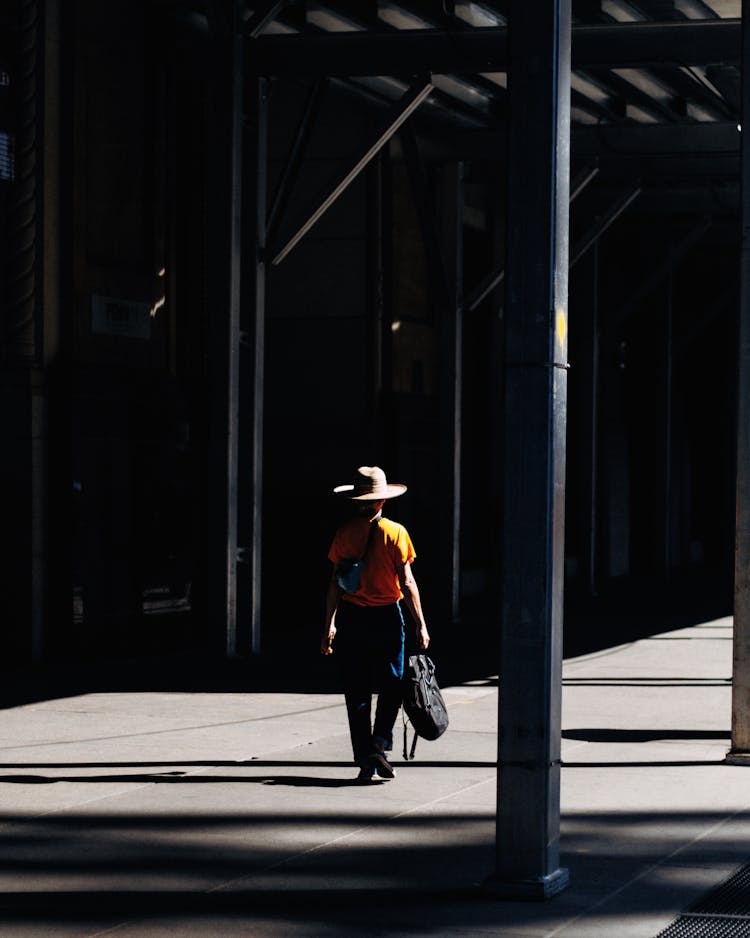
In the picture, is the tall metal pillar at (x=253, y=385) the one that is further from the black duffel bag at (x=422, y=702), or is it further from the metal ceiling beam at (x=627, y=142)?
the black duffel bag at (x=422, y=702)

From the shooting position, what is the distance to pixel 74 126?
17047 millimetres

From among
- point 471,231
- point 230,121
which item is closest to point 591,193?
point 471,231

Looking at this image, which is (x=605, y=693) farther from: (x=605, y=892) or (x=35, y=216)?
(x=605, y=892)

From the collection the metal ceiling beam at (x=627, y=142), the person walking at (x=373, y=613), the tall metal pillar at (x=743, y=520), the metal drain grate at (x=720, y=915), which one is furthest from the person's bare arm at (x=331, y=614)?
the metal ceiling beam at (x=627, y=142)

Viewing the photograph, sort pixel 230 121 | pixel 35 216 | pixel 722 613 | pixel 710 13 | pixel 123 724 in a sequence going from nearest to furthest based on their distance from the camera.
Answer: pixel 123 724
pixel 35 216
pixel 230 121
pixel 710 13
pixel 722 613

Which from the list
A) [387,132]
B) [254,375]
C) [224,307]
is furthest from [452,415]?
[224,307]

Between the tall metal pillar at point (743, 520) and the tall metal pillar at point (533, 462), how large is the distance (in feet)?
13.4

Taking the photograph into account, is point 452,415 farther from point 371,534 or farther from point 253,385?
point 371,534

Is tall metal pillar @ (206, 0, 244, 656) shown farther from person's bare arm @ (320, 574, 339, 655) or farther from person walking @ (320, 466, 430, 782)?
person walking @ (320, 466, 430, 782)

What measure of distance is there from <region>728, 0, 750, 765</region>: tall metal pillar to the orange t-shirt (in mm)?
2185

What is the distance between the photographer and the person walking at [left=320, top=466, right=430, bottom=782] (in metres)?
10.6

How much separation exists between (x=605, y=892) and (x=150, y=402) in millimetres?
11281

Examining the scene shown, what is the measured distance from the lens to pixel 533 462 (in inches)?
295

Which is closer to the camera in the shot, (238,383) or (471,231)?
(238,383)
